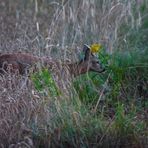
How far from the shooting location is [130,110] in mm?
6629

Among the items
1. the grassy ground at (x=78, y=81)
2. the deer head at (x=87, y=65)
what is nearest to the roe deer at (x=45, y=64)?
the deer head at (x=87, y=65)

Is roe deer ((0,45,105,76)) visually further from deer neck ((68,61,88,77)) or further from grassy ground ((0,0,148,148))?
grassy ground ((0,0,148,148))

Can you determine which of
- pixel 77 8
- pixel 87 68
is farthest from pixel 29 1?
pixel 87 68

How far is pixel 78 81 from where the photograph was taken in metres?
7.32

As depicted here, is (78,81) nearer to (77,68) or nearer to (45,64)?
(77,68)

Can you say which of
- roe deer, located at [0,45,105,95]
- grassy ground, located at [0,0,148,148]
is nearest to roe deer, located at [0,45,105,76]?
roe deer, located at [0,45,105,95]

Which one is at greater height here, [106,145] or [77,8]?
[77,8]

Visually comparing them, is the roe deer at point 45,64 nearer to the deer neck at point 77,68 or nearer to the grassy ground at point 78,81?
the deer neck at point 77,68

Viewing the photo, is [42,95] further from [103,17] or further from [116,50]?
[103,17]

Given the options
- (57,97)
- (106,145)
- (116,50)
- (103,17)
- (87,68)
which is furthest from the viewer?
(103,17)

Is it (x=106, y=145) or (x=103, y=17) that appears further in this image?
(x=103, y=17)

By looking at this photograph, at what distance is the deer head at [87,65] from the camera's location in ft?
25.0

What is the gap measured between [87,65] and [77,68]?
12 centimetres

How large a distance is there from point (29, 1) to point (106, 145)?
17.3ft
